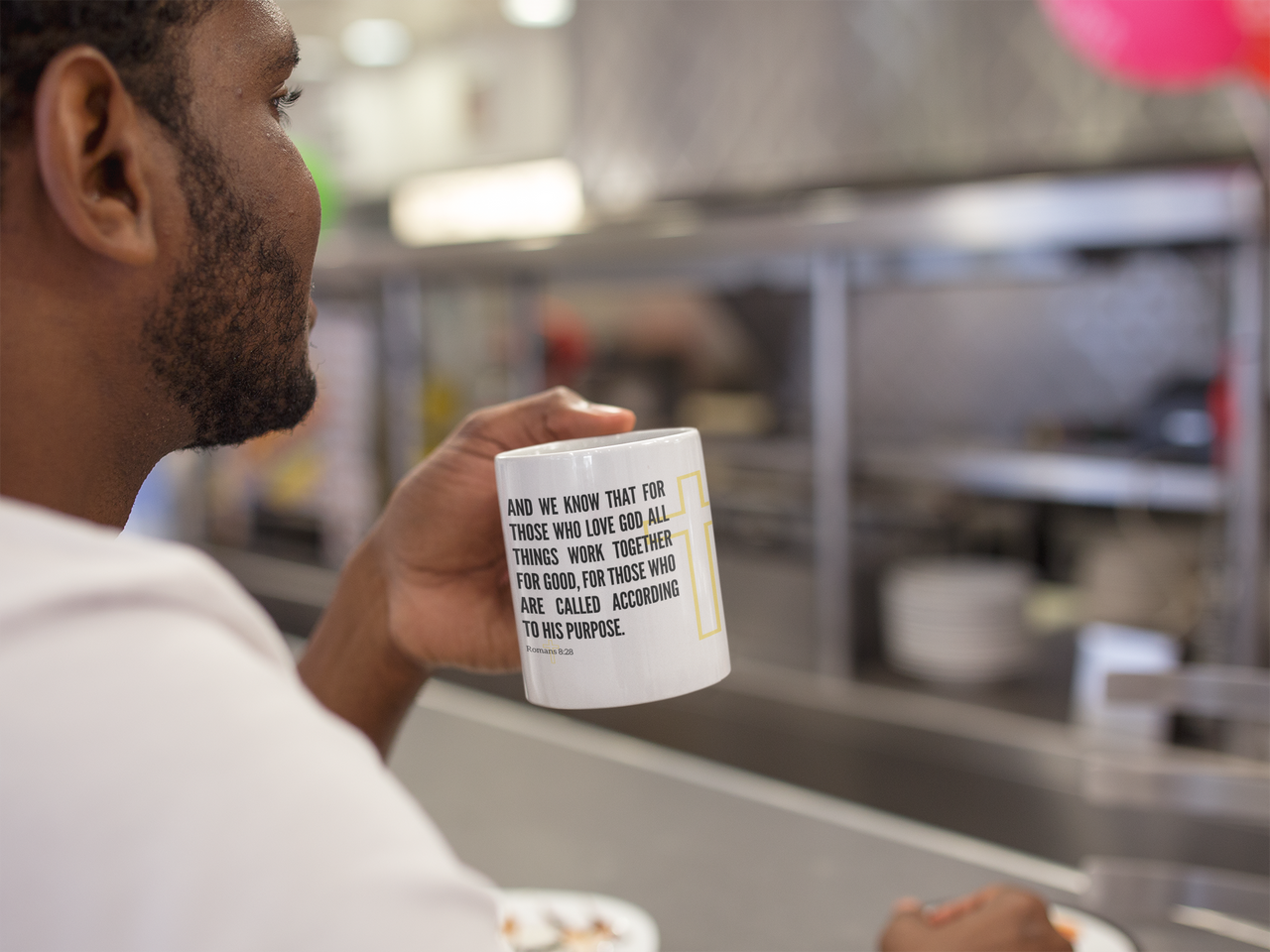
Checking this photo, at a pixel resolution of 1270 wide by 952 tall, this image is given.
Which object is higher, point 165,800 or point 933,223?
point 933,223

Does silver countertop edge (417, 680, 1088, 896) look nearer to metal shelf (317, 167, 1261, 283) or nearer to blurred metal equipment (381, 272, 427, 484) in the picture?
metal shelf (317, 167, 1261, 283)

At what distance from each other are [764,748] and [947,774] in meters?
0.43

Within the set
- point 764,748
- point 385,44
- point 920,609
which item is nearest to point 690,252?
point 920,609

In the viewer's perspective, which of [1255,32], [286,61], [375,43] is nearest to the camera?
[286,61]

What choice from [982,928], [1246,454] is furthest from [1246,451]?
[982,928]

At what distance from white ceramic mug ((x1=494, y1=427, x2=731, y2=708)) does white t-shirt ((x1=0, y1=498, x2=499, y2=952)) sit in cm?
27

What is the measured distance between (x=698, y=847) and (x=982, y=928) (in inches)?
A: 15.0

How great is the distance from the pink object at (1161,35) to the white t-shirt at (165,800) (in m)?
1.75

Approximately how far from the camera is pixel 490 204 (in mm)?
3592

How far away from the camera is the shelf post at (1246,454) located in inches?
74.4

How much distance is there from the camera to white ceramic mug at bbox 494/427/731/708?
59cm

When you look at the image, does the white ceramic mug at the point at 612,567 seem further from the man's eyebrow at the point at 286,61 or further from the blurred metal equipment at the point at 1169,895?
the blurred metal equipment at the point at 1169,895

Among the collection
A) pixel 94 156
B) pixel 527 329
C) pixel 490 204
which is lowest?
pixel 527 329

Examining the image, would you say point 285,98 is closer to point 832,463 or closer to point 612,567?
point 612,567
